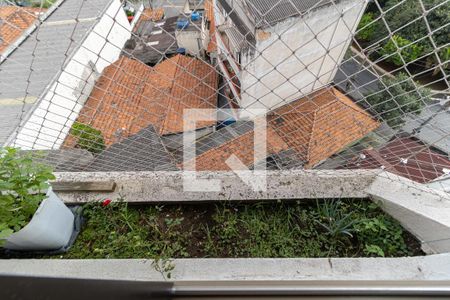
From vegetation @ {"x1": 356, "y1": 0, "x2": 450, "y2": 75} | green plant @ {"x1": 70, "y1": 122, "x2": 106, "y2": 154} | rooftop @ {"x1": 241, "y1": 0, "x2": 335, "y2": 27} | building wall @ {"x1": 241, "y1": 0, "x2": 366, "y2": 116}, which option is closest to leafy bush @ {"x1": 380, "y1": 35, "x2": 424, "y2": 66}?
vegetation @ {"x1": 356, "y1": 0, "x2": 450, "y2": 75}

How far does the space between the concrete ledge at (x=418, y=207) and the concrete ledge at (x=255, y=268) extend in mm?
86

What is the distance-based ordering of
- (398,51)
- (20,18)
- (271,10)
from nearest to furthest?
(398,51) < (20,18) < (271,10)

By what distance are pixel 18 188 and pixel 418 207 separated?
1.35 m

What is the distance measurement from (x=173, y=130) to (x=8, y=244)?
415 centimetres

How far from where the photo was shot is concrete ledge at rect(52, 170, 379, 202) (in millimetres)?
1042

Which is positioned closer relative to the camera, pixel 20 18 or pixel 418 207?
pixel 418 207

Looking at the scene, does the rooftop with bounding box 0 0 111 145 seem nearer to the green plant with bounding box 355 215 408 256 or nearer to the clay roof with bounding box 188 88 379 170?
the green plant with bounding box 355 215 408 256

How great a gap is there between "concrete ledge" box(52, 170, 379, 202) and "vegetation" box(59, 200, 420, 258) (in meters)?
0.04

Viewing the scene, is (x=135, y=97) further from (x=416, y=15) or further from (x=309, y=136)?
(x=309, y=136)

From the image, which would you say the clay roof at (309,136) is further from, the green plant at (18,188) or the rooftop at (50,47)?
the green plant at (18,188)

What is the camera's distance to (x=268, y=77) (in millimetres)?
2520

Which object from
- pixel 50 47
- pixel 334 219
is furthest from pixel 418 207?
pixel 50 47

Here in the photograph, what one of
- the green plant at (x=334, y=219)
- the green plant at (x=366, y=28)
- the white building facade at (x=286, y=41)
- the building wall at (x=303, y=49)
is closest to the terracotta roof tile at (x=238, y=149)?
the white building facade at (x=286, y=41)

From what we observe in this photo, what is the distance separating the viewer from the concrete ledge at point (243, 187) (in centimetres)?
104
